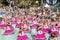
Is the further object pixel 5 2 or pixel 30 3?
pixel 5 2

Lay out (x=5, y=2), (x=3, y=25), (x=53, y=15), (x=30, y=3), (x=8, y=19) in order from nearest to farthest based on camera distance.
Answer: (x=3, y=25) → (x=8, y=19) → (x=53, y=15) → (x=30, y=3) → (x=5, y=2)

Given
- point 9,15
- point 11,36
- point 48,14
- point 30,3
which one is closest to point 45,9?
point 48,14

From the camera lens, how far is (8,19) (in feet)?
103

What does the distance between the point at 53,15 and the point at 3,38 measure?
11393mm

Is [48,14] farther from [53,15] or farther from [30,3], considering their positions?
[30,3]

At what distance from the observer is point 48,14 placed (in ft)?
113

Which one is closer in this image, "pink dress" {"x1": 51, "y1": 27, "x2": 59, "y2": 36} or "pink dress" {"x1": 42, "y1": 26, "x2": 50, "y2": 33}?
"pink dress" {"x1": 51, "y1": 27, "x2": 59, "y2": 36}

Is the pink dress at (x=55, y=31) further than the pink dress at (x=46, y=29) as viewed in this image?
No

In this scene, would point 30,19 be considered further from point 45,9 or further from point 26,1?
point 26,1

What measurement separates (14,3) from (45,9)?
12854 mm

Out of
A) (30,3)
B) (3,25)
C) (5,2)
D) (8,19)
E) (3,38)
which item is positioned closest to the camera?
(3,38)

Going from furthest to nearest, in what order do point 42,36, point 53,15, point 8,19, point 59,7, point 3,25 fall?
point 59,7 < point 53,15 < point 8,19 < point 3,25 < point 42,36

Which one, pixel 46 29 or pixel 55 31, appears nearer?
pixel 55 31

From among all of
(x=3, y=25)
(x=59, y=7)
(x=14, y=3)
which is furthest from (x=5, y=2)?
(x=3, y=25)
